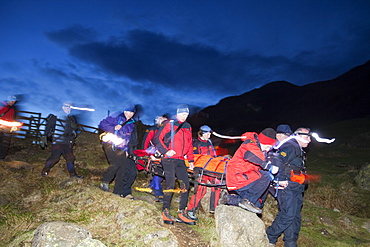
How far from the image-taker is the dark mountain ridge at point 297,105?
191 feet

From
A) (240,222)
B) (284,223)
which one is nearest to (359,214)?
(284,223)

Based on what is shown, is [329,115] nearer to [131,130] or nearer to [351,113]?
[351,113]

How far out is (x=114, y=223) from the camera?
4.34 meters

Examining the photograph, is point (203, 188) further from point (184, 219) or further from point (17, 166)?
point (17, 166)

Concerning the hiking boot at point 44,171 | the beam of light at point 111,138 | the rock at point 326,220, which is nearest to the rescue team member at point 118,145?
the beam of light at point 111,138

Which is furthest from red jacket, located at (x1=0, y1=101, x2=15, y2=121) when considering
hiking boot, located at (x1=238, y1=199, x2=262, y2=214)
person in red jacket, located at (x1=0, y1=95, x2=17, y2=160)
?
hiking boot, located at (x1=238, y1=199, x2=262, y2=214)

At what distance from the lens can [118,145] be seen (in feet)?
19.2

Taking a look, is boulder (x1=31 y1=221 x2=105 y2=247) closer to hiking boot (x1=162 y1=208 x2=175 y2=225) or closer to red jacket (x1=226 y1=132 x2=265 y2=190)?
hiking boot (x1=162 y1=208 x2=175 y2=225)

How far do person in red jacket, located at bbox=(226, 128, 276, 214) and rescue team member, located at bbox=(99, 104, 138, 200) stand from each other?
2.65 meters

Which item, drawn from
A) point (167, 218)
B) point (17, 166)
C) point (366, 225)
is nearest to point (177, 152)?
point (167, 218)

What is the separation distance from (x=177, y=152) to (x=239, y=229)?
6.70 ft

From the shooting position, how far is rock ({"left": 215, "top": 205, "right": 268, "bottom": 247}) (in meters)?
3.93

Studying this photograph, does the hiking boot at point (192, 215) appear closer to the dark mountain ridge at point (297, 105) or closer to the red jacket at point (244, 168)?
the red jacket at point (244, 168)

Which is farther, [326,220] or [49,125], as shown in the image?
[49,125]
